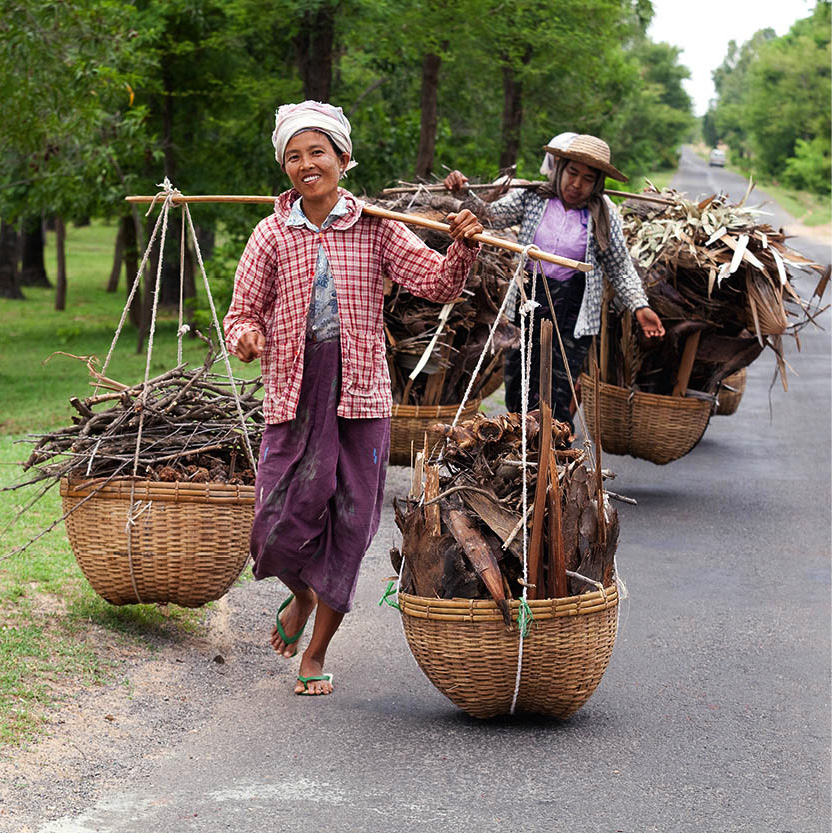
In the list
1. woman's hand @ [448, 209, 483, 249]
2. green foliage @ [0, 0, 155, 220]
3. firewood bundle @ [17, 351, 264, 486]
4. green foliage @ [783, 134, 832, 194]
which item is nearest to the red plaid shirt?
woman's hand @ [448, 209, 483, 249]

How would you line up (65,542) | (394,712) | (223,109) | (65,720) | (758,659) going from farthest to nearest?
(223,109) < (65,542) < (758,659) < (394,712) < (65,720)

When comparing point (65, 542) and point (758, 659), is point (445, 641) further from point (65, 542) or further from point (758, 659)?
point (65, 542)

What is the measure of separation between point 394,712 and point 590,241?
11.3ft

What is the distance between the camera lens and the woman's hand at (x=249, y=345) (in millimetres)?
4754

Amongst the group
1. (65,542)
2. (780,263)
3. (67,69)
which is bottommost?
(65,542)

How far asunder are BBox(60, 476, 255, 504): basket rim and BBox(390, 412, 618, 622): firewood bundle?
33.7 inches

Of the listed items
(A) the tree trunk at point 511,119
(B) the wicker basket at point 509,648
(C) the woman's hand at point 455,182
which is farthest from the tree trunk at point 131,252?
(B) the wicker basket at point 509,648

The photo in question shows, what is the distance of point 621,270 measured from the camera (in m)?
7.75

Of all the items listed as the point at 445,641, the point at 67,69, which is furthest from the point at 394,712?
the point at 67,69

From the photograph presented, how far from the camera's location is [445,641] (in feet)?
15.3

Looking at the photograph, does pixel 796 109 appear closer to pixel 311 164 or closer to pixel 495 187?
pixel 495 187

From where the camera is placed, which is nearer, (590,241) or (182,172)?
(590,241)

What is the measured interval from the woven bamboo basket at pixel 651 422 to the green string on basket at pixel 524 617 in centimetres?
437

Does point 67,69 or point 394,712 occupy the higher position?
point 67,69
